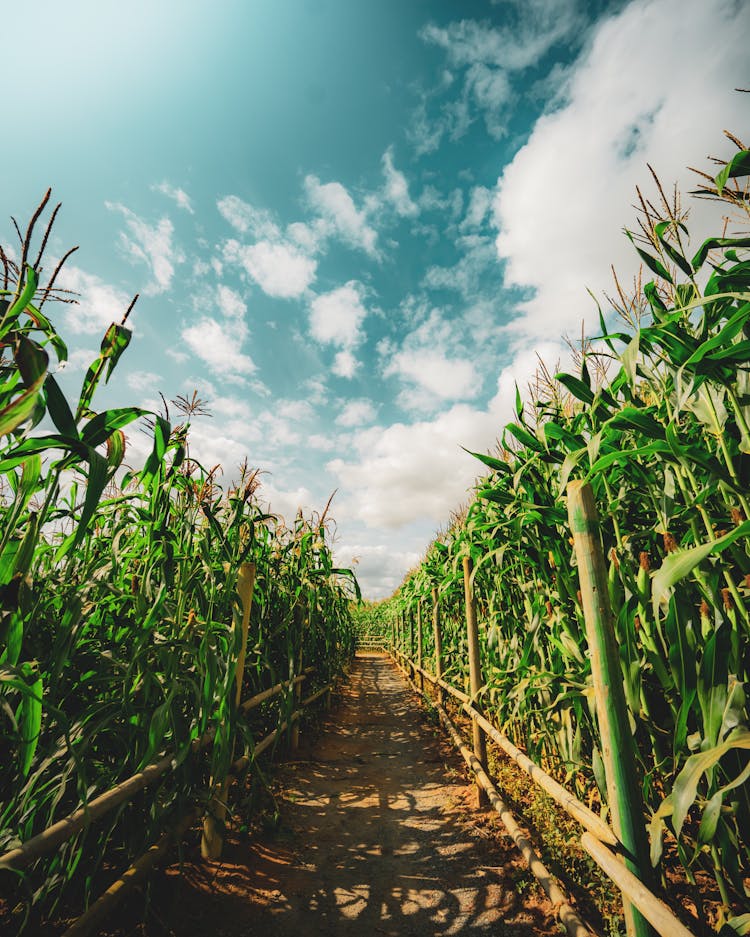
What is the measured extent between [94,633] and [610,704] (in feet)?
6.20

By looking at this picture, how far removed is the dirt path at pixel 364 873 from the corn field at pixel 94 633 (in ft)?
1.21

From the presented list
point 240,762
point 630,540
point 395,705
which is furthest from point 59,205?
point 395,705

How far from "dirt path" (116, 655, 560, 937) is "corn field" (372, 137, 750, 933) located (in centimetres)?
63

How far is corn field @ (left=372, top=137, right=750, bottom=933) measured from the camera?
1042mm

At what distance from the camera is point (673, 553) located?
3.55ft

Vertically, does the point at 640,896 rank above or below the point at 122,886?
above

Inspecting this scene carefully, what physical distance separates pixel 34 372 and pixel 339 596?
5.09 metres

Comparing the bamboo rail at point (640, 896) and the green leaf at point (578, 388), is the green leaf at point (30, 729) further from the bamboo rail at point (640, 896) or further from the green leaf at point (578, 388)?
the green leaf at point (578, 388)

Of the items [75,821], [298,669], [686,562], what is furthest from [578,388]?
[298,669]

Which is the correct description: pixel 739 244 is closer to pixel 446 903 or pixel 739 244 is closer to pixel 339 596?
pixel 446 903

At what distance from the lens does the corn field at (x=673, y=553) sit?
1.04 metres

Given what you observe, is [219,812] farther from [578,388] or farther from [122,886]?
[578,388]

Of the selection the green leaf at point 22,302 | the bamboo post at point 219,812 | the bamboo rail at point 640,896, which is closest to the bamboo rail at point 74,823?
the bamboo post at point 219,812

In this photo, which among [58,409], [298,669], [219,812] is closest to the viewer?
[58,409]
